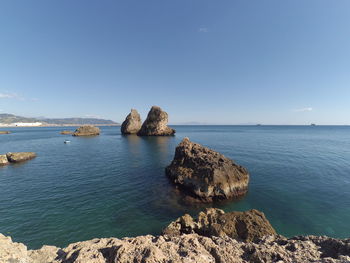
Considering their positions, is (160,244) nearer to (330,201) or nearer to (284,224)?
(284,224)

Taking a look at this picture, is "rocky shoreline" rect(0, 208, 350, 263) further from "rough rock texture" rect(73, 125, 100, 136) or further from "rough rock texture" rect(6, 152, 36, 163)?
"rough rock texture" rect(73, 125, 100, 136)

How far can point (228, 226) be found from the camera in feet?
34.8

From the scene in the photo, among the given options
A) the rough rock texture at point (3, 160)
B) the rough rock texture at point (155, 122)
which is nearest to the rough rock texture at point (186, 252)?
the rough rock texture at point (3, 160)

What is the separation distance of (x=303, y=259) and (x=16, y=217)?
851 inches

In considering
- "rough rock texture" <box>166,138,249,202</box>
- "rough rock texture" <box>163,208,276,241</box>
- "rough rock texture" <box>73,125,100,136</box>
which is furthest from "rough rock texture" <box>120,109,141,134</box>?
"rough rock texture" <box>163,208,276,241</box>

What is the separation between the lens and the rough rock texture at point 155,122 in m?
87.8

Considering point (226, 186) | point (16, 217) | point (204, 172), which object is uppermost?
point (204, 172)

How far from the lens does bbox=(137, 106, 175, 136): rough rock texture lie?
87831 millimetres

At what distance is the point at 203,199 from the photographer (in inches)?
681

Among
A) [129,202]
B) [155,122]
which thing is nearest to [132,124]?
[155,122]

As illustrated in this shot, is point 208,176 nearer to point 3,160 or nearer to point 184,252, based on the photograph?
point 184,252

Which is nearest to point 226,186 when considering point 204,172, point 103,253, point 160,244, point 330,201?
point 204,172

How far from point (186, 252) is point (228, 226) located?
6.05 metres

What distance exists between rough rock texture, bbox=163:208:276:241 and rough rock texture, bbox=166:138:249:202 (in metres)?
5.76
